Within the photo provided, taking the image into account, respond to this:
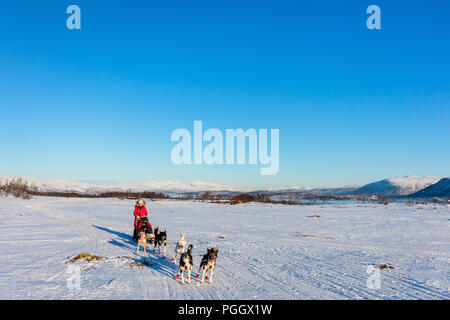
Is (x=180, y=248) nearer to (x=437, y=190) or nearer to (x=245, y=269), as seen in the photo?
(x=245, y=269)

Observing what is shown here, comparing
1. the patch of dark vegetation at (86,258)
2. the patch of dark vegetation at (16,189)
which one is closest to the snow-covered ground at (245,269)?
the patch of dark vegetation at (86,258)

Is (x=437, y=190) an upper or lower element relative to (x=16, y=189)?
lower

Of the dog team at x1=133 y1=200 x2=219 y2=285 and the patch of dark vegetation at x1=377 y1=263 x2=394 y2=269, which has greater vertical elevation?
the dog team at x1=133 y1=200 x2=219 y2=285

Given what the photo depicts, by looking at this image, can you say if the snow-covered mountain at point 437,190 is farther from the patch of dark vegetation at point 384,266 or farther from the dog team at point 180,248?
the dog team at point 180,248

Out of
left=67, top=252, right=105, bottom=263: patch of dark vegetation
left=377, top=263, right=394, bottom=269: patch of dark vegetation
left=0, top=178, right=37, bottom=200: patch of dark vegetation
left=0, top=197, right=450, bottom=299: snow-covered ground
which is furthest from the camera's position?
left=0, top=178, right=37, bottom=200: patch of dark vegetation

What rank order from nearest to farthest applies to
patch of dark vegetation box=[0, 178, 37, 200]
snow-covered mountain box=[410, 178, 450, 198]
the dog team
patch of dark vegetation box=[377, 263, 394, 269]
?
the dog team → patch of dark vegetation box=[377, 263, 394, 269] → patch of dark vegetation box=[0, 178, 37, 200] → snow-covered mountain box=[410, 178, 450, 198]

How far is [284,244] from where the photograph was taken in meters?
13.1

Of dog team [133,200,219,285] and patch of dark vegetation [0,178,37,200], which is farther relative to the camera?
patch of dark vegetation [0,178,37,200]

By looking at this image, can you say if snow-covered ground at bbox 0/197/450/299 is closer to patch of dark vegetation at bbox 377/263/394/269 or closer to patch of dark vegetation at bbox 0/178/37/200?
patch of dark vegetation at bbox 377/263/394/269

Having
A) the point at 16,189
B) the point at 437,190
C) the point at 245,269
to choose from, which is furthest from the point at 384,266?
the point at 437,190

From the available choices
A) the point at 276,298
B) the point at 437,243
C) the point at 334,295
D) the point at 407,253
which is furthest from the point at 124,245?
the point at 437,243

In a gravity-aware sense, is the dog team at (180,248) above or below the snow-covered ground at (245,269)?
above

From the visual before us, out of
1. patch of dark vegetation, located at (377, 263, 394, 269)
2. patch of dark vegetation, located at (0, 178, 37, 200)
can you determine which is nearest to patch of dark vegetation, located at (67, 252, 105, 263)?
patch of dark vegetation, located at (377, 263, 394, 269)
